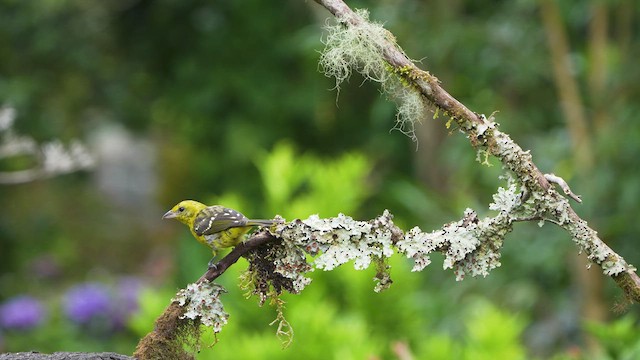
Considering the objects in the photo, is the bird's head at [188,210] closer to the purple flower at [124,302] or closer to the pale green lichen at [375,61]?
the pale green lichen at [375,61]

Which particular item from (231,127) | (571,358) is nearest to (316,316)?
(571,358)

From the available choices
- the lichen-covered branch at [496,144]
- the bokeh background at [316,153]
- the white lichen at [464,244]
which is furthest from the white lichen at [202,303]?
the bokeh background at [316,153]

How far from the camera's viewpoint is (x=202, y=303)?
4.63ft

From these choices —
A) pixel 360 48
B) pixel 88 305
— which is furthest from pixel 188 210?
pixel 88 305

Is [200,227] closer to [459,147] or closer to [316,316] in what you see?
[316,316]

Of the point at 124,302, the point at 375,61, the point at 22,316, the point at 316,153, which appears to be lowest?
the point at 375,61

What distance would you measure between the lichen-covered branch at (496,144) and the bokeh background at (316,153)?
0.72 meters

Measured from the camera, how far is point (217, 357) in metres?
3.32

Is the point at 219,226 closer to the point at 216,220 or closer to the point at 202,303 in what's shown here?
the point at 216,220

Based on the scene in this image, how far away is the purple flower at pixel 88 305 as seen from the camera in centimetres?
534

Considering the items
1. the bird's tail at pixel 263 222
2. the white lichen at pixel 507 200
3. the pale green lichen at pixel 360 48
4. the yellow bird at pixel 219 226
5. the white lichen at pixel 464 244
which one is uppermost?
the pale green lichen at pixel 360 48

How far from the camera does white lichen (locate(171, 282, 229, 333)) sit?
1406 millimetres

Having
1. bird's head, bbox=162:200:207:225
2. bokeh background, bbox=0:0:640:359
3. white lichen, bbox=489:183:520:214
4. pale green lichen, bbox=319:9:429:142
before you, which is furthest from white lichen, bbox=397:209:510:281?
bokeh background, bbox=0:0:640:359

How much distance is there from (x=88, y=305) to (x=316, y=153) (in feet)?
7.80
